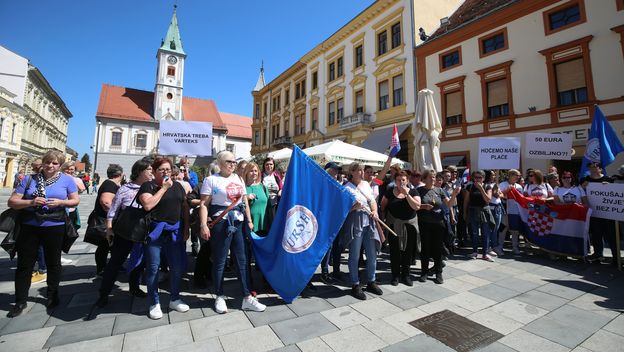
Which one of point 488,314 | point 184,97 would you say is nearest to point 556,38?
point 488,314

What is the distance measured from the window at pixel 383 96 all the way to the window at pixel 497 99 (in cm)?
612

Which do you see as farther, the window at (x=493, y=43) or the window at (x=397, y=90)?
the window at (x=397, y=90)

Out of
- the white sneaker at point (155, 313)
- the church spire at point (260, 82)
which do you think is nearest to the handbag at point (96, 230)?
the white sneaker at point (155, 313)

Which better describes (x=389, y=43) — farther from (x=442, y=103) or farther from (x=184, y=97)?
(x=184, y=97)

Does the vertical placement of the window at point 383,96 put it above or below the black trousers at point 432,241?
above

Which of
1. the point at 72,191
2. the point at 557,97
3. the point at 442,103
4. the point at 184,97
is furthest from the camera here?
the point at 184,97

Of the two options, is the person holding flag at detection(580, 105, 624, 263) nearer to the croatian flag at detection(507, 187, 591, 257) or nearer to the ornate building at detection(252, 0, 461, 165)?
the croatian flag at detection(507, 187, 591, 257)

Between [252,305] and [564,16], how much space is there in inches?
671

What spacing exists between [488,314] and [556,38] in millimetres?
14660

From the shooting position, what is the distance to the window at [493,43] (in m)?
14.0

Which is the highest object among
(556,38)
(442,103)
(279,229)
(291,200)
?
(556,38)

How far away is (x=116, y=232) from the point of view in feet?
10.4

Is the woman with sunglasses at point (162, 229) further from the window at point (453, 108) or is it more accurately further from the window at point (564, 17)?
the window at point (564, 17)

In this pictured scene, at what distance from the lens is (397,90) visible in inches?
727
